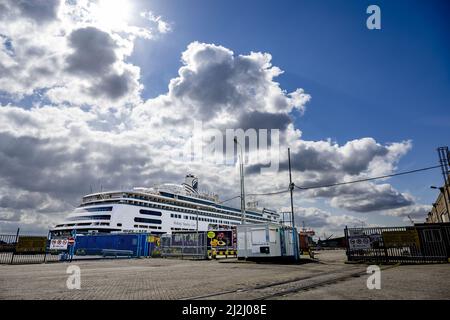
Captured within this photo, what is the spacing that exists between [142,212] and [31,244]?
31705mm

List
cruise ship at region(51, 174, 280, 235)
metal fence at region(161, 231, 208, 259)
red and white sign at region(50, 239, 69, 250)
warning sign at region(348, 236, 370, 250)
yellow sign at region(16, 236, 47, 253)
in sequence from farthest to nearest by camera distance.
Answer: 1. cruise ship at region(51, 174, 280, 235)
2. metal fence at region(161, 231, 208, 259)
3. red and white sign at region(50, 239, 69, 250)
4. yellow sign at region(16, 236, 47, 253)
5. warning sign at region(348, 236, 370, 250)

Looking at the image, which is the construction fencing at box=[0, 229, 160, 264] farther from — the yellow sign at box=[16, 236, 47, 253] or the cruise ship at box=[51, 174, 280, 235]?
the cruise ship at box=[51, 174, 280, 235]

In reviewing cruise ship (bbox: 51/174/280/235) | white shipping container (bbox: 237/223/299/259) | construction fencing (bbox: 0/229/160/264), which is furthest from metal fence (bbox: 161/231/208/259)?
cruise ship (bbox: 51/174/280/235)

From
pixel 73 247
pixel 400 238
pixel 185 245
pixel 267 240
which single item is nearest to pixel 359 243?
pixel 400 238

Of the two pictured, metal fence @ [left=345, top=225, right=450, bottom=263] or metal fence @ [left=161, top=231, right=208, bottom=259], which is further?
metal fence @ [left=161, top=231, right=208, bottom=259]

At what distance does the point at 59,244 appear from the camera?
22953 mm

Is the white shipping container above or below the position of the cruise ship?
below

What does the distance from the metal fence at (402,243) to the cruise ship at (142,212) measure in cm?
2963

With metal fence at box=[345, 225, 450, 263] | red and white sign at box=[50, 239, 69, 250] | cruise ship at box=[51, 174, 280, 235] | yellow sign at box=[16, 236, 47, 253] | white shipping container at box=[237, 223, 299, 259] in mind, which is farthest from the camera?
cruise ship at box=[51, 174, 280, 235]

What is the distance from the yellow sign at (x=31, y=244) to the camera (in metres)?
21.2

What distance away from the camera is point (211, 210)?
70.6 metres

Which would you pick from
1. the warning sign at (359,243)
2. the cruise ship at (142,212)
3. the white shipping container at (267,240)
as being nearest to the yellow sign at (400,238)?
the warning sign at (359,243)

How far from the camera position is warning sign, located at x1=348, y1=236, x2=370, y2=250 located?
733 inches
